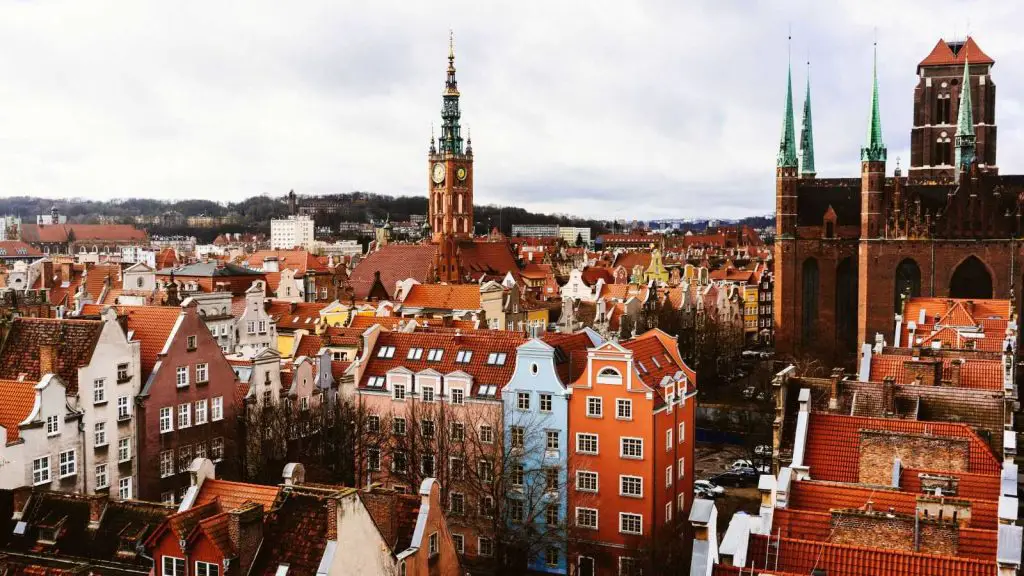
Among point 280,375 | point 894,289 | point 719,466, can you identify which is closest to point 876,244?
point 894,289

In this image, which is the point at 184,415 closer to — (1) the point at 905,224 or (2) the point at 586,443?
(2) the point at 586,443

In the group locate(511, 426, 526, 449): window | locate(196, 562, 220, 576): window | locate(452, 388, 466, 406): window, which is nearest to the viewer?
locate(196, 562, 220, 576): window

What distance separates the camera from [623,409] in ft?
166

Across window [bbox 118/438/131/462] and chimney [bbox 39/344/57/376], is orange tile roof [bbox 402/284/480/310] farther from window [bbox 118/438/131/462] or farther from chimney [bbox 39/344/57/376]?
chimney [bbox 39/344/57/376]

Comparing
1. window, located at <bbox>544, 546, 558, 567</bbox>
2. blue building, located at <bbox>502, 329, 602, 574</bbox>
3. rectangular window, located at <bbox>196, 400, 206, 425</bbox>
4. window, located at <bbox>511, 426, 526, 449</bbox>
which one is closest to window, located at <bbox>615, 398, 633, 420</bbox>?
blue building, located at <bbox>502, 329, 602, 574</bbox>

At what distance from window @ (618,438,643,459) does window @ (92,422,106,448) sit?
82.0 ft

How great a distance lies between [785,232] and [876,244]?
11.6 metres

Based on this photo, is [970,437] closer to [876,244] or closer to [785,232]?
[876,244]

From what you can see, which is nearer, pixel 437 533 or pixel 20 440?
pixel 437 533

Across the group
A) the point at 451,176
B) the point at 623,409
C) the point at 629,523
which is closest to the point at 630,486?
the point at 629,523

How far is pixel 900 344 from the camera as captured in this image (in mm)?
63562

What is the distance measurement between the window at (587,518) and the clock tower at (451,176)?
418 ft

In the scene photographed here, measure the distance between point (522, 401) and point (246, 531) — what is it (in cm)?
2527

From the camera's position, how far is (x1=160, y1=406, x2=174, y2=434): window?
1931 inches
